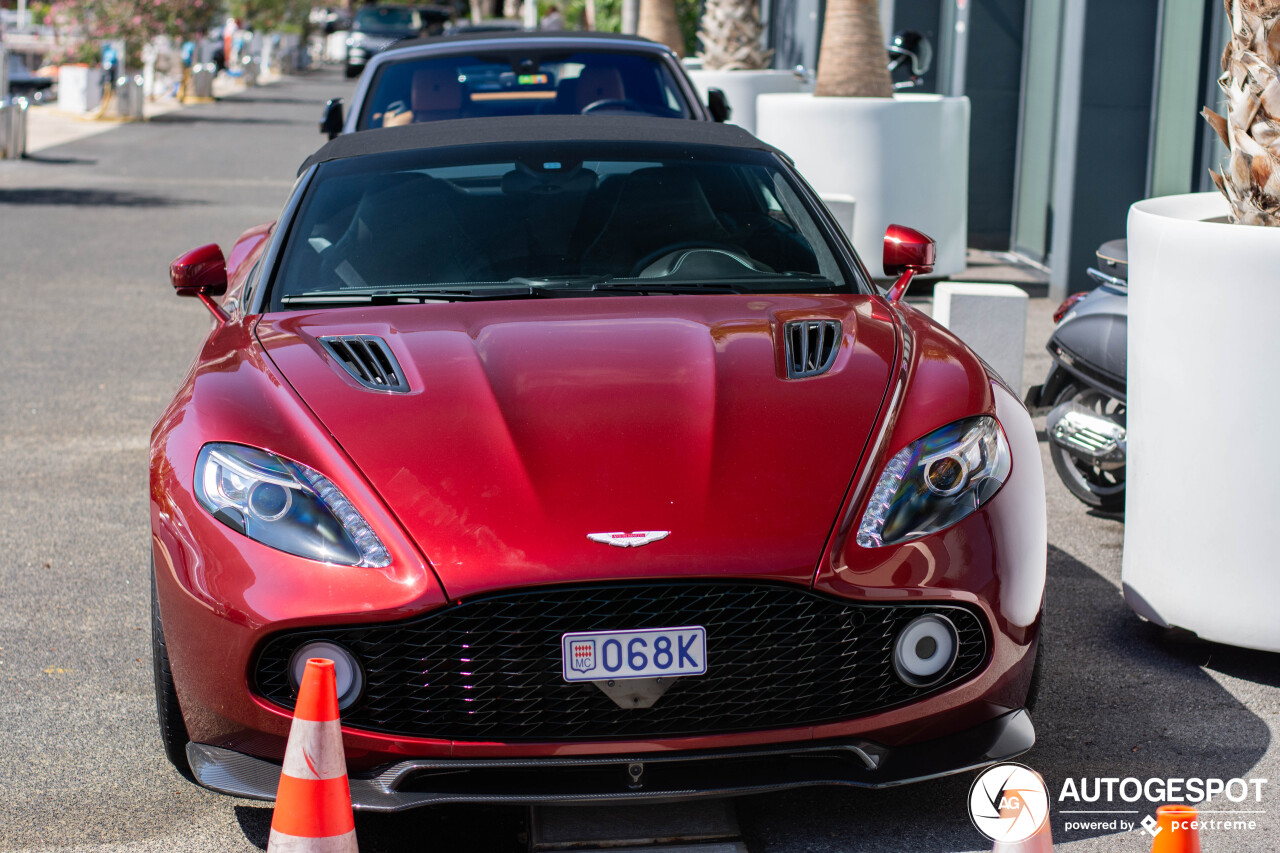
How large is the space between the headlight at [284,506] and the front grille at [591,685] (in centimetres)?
17

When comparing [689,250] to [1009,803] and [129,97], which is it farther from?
[129,97]

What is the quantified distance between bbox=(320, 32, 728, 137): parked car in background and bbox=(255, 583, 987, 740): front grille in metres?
5.52

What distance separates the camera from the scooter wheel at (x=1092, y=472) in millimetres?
5664


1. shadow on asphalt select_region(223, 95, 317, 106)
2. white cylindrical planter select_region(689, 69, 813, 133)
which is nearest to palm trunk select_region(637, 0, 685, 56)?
white cylindrical planter select_region(689, 69, 813, 133)

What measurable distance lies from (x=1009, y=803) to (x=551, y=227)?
94.1 inches

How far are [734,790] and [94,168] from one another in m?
18.9

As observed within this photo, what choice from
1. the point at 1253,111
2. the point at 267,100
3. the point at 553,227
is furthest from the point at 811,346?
the point at 267,100

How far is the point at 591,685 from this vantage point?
9.74 feet

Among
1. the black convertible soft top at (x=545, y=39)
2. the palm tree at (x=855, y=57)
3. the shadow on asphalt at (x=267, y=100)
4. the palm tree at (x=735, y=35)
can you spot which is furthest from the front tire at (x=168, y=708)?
the shadow on asphalt at (x=267, y=100)

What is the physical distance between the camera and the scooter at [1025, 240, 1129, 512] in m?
5.55

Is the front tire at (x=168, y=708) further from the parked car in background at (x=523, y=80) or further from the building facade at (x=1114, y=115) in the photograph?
the building facade at (x=1114, y=115)

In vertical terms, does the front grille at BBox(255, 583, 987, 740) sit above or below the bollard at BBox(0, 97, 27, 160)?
below

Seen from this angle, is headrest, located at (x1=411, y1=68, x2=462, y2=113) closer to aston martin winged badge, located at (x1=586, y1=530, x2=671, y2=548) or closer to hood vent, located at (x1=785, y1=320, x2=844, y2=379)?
hood vent, located at (x1=785, y1=320, x2=844, y2=379)

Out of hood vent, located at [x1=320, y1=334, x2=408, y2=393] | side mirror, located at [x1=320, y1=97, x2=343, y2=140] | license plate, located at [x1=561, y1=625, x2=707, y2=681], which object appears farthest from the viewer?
side mirror, located at [x1=320, y1=97, x2=343, y2=140]
